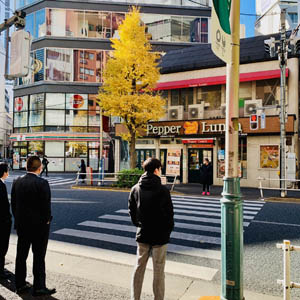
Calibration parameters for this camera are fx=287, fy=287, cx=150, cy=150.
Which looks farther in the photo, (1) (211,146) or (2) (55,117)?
(2) (55,117)

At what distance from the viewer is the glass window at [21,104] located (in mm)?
35250

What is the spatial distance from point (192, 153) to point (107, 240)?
1535cm

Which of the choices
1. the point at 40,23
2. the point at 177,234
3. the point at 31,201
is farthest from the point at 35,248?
the point at 40,23

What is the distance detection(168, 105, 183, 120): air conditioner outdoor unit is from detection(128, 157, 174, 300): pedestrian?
19.0m

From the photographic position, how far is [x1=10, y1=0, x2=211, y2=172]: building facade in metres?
33.2

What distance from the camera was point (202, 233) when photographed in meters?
7.46

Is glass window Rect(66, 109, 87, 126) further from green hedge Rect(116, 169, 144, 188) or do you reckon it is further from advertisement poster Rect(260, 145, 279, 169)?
advertisement poster Rect(260, 145, 279, 169)

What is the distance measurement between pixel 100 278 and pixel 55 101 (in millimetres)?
32162

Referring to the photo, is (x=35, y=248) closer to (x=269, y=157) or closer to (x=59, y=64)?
(x=269, y=157)

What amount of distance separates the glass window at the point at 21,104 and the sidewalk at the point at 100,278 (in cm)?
3265

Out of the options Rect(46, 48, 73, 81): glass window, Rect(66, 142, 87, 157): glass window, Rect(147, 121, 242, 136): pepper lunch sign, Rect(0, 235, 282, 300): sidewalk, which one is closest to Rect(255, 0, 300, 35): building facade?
Rect(46, 48, 73, 81): glass window

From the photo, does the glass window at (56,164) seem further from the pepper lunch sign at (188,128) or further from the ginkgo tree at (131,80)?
the ginkgo tree at (131,80)

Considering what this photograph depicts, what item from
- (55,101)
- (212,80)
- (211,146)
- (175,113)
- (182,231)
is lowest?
(182,231)

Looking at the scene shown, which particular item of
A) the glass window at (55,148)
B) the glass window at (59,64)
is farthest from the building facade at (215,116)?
the glass window at (59,64)
